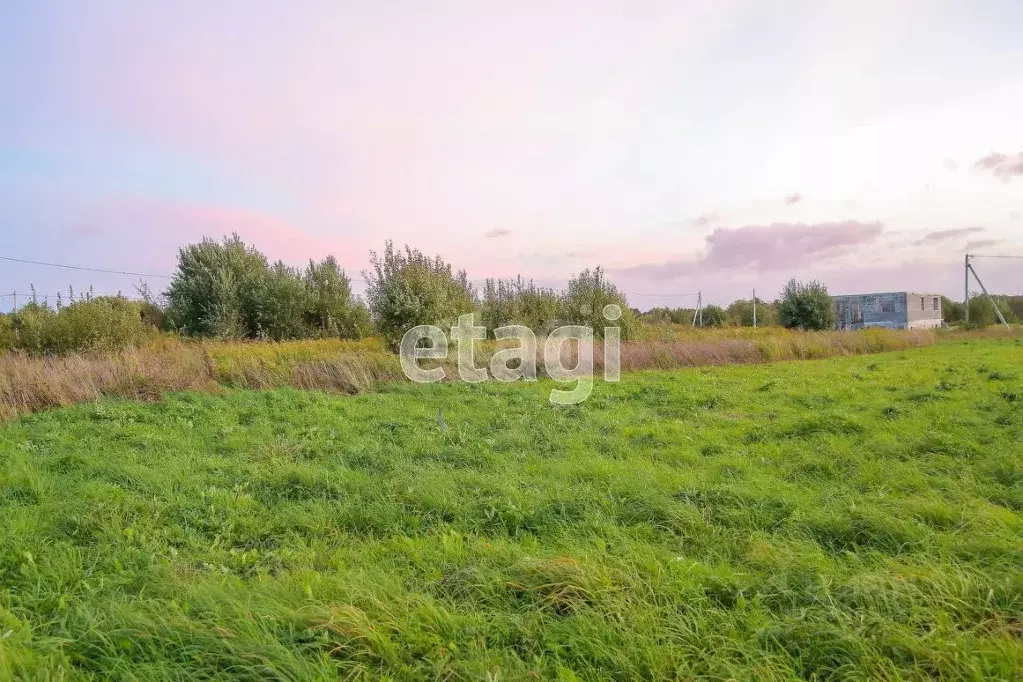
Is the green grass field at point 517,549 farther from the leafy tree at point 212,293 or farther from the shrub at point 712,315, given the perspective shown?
the shrub at point 712,315

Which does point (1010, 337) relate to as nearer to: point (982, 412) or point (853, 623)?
point (982, 412)

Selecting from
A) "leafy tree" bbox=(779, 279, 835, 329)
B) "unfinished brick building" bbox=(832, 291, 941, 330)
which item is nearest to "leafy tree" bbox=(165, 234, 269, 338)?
"leafy tree" bbox=(779, 279, 835, 329)

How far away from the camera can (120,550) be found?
3.69m

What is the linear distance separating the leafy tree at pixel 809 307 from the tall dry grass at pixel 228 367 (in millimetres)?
14265

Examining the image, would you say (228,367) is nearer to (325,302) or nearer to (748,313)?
(325,302)

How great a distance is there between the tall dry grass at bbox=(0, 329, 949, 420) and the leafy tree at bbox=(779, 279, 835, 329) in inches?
562

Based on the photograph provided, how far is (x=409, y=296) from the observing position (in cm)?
1497

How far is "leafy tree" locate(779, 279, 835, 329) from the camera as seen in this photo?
29875 mm

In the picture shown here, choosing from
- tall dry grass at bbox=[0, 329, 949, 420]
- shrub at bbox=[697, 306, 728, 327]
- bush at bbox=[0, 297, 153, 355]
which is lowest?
tall dry grass at bbox=[0, 329, 949, 420]

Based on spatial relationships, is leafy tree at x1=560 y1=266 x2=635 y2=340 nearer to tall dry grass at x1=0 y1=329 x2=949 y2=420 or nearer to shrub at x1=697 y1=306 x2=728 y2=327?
tall dry grass at x1=0 y1=329 x2=949 y2=420

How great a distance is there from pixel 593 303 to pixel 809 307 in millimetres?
16410

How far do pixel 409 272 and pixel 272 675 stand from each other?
1358 centimetres

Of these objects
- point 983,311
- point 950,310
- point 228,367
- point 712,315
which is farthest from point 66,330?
point 950,310

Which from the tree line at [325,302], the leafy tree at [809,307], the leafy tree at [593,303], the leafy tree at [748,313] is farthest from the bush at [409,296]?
the leafy tree at [748,313]
